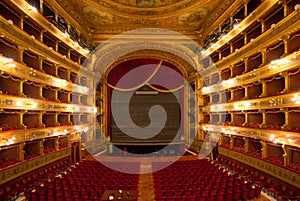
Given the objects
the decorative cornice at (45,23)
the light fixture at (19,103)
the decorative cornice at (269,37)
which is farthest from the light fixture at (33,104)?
the decorative cornice at (269,37)

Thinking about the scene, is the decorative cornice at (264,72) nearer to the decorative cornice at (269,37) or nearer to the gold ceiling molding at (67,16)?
the decorative cornice at (269,37)

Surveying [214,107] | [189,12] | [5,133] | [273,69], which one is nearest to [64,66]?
[5,133]

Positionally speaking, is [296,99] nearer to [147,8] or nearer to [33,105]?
[33,105]

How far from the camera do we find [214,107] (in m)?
20.9

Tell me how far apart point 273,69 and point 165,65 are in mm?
14152

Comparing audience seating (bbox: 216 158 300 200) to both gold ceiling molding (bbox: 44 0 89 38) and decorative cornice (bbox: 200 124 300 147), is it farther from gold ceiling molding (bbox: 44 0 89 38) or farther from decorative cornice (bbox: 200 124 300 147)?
gold ceiling molding (bbox: 44 0 89 38)

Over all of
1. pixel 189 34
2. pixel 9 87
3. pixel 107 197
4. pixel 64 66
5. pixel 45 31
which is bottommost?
pixel 107 197

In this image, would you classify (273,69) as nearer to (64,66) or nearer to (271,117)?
(271,117)

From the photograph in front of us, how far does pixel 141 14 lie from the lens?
21.9 meters

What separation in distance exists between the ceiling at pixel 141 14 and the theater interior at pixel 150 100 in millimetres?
92

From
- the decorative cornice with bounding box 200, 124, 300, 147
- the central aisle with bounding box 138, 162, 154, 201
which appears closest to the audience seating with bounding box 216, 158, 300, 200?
the decorative cornice with bounding box 200, 124, 300, 147

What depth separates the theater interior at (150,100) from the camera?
1192 cm

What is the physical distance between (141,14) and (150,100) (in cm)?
918

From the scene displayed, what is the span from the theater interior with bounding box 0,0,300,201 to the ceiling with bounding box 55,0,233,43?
92 millimetres
